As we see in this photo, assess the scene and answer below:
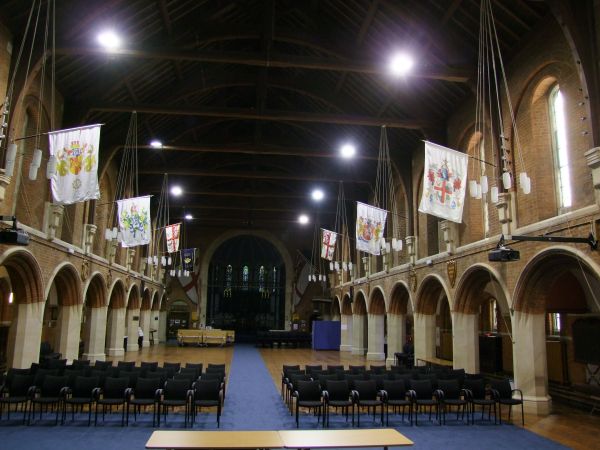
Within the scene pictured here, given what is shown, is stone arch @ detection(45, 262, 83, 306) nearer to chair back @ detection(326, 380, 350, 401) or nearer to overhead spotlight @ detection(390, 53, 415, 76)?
chair back @ detection(326, 380, 350, 401)

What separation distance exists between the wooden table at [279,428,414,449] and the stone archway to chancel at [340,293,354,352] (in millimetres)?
22574

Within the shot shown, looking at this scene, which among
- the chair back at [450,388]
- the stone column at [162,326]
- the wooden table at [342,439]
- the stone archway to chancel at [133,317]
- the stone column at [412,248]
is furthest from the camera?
the stone column at [162,326]

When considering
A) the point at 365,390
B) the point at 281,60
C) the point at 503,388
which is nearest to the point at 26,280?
the point at 281,60

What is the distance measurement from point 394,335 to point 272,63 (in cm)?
1248

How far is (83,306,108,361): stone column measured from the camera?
19.6 meters

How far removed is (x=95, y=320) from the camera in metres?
19.9

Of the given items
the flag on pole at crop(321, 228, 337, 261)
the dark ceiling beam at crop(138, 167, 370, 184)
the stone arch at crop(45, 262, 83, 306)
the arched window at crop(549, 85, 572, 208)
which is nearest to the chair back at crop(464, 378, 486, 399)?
the arched window at crop(549, 85, 572, 208)

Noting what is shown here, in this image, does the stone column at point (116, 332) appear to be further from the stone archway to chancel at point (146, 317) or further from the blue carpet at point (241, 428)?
the blue carpet at point (241, 428)

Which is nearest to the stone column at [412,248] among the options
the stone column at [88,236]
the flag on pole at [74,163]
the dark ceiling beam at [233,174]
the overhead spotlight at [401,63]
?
the dark ceiling beam at [233,174]

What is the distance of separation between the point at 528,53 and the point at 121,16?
10289mm

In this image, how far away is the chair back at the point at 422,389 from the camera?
10.3 meters

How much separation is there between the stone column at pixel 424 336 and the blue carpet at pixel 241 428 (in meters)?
7.01

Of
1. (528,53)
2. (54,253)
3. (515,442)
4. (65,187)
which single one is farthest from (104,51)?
(515,442)

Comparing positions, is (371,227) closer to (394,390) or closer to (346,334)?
(394,390)
